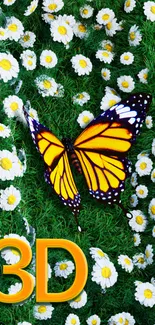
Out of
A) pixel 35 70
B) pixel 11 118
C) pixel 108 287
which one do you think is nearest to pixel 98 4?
pixel 35 70

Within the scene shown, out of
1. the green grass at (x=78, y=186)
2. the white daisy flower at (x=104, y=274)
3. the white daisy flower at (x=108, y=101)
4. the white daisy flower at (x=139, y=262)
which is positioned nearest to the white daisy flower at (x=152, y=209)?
the green grass at (x=78, y=186)

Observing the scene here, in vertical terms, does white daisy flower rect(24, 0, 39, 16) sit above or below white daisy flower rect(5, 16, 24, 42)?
above

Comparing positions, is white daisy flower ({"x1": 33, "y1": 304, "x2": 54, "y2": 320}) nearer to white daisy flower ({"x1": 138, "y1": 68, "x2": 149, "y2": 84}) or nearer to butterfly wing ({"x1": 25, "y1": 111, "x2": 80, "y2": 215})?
butterfly wing ({"x1": 25, "y1": 111, "x2": 80, "y2": 215})

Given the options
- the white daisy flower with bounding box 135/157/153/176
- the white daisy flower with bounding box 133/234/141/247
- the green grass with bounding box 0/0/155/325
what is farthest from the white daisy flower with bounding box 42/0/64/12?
the white daisy flower with bounding box 133/234/141/247

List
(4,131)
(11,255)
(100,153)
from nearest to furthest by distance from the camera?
(11,255) → (4,131) → (100,153)

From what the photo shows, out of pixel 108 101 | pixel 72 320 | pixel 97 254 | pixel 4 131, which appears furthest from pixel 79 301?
pixel 108 101

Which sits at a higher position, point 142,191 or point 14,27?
point 14,27

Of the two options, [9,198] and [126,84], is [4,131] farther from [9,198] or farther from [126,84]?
[126,84]

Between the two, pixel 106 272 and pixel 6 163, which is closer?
pixel 6 163
